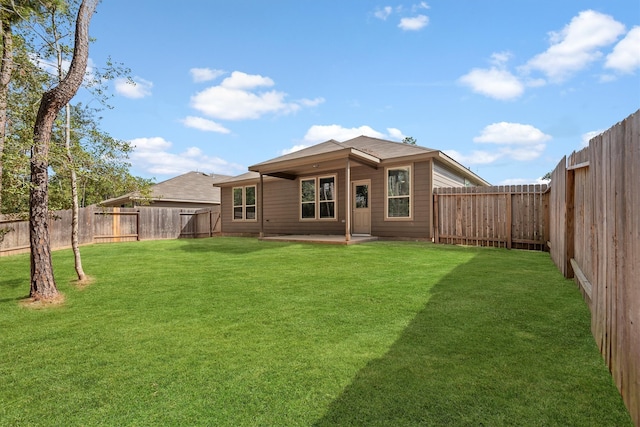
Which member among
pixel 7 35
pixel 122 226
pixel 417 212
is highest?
pixel 7 35

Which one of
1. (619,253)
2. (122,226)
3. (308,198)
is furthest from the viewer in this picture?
(122,226)

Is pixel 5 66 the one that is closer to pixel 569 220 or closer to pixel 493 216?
pixel 569 220

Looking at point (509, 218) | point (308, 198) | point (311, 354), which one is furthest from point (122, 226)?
point (509, 218)

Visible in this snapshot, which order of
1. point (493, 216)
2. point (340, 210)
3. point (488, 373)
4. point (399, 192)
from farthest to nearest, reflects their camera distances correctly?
1. point (340, 210)
2. point (399, 192)
3. point (493, 216)
4. point (488, 373)

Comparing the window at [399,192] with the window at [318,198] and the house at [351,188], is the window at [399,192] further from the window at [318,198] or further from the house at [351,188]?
the window at [318,198]

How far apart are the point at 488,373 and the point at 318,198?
408 inches

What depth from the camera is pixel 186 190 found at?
2023 cm

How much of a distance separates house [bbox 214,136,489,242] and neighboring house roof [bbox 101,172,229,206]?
5.89 m

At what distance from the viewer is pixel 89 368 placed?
2363 mm

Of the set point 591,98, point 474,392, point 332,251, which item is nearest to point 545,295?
point 474,392

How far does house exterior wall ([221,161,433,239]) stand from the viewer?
971 cm

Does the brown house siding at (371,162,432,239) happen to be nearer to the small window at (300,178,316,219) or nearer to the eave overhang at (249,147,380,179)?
the eave overhang at (249,147,380,179)

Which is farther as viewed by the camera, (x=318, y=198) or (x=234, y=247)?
(x=318, y=198)

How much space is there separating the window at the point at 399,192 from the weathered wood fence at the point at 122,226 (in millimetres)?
9079
